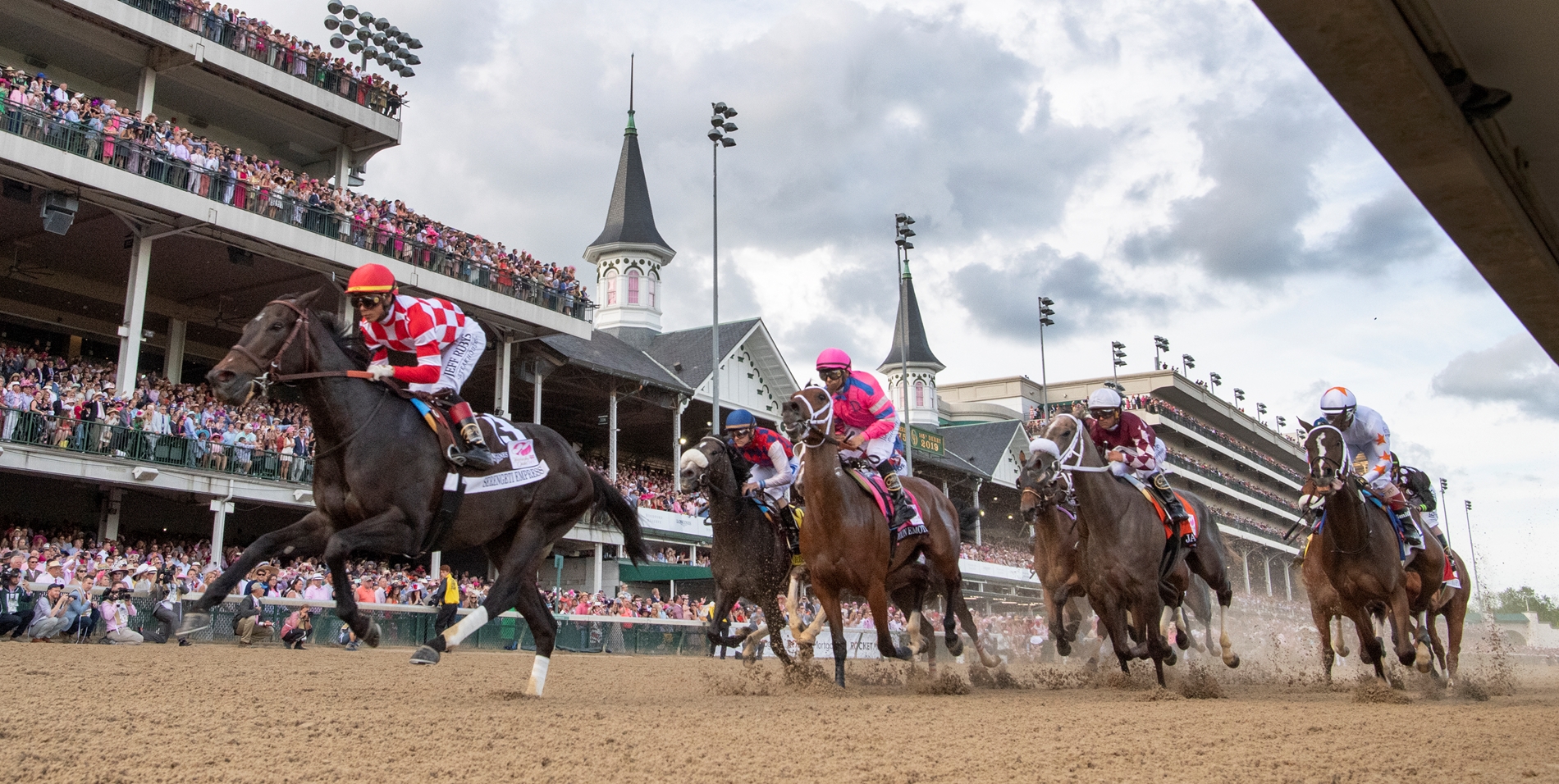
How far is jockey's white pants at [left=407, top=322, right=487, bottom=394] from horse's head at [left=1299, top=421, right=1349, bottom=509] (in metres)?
6.24

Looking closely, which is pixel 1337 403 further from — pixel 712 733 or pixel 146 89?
pixel 146 89

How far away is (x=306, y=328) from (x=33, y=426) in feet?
49.0

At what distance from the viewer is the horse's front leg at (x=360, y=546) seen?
664 centimetres

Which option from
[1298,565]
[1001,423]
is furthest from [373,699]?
[1001,423]

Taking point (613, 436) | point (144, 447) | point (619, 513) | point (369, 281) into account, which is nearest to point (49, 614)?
point (144, 447)

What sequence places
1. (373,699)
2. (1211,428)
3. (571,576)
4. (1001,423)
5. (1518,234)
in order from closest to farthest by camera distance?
(1518,234) < (373,699) < (571,576) < (1001,423) < (1211,428)

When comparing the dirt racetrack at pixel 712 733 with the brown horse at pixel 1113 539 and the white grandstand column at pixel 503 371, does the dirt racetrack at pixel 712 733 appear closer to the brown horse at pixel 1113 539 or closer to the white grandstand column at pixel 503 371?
the brown horse at pixel 1113 539

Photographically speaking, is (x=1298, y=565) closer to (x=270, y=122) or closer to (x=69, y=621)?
(x=69, y=621)

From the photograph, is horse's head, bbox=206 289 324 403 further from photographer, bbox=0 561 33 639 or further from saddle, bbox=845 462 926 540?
photographer, bbox=0 561 33 639

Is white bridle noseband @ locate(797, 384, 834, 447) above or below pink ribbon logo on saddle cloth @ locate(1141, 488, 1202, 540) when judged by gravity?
above

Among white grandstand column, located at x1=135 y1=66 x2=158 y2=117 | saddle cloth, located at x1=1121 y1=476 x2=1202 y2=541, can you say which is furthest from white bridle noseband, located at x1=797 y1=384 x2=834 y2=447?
white grandstand column, located at x1=135 y1=66 x2=158 y2=117

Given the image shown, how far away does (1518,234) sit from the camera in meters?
4.82

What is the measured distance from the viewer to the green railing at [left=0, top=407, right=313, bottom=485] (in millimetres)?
18984

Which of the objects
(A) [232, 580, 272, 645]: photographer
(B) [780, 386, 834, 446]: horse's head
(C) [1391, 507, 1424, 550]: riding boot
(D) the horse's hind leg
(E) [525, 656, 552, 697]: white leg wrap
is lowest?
(E) [525, 656, 552, 697]: white leg wrap
